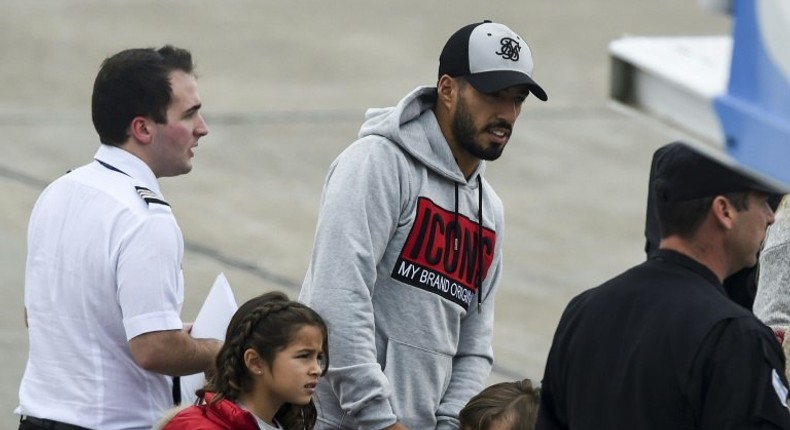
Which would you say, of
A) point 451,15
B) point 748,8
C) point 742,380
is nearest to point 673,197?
point 742,380

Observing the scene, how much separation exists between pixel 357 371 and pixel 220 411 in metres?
0.38

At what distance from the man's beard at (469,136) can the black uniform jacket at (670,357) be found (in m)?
0.98

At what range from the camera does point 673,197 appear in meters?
3.26

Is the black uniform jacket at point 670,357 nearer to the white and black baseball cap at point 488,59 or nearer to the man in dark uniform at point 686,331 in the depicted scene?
the man in dark uniform at point 686,331

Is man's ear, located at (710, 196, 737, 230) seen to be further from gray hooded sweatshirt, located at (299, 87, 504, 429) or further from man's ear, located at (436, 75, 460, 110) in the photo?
man's ear, located at (436, 75, 460, 110)

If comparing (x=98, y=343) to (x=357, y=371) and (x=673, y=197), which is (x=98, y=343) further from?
(x=673, y=197)

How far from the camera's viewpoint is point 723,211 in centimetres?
324

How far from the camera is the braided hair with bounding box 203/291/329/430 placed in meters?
4.16

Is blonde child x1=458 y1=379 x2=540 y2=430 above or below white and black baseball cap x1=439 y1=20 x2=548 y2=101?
below

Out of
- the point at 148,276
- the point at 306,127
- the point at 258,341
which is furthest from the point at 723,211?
Answer: the point at 306,127

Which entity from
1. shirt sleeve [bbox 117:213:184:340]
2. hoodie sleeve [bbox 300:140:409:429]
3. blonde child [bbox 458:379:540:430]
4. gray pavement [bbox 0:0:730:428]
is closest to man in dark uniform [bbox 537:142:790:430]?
hoodie sleeve [bbox 300:140:409:429]

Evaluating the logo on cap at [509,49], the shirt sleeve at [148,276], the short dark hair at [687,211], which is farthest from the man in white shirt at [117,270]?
the short dark hair at [687,211]

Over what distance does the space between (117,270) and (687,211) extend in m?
1.61

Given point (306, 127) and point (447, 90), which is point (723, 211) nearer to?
point (447, 90)
